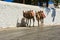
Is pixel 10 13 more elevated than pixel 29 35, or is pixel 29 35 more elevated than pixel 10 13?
pixel 10 13

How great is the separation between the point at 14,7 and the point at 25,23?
2.40 m

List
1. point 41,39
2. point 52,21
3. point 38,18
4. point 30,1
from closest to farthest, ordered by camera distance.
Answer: point 41,39 < point 38,18 < point 52,21 < point 30,1

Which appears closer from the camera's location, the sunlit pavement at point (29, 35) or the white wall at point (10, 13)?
the sunlit pavement at point (29, 35)

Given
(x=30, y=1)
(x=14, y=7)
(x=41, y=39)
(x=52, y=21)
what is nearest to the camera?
(x=41, y=39)

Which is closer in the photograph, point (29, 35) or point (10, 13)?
point (29, 35)

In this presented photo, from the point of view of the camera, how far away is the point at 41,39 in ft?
51.0

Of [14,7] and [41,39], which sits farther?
[14,7]

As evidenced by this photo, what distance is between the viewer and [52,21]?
32.6 metres

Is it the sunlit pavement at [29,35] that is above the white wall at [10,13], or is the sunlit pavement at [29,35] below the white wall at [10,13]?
below

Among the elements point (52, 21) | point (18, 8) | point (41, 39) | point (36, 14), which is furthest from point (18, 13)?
point (41, 39)

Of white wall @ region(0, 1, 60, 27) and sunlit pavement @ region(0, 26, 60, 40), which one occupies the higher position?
white wall @ region(0, 1, 60, 27)

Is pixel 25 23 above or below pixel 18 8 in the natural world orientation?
below

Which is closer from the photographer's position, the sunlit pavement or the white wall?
the sunlit pavement

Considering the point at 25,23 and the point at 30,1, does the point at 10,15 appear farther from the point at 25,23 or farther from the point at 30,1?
the point at 30,1
